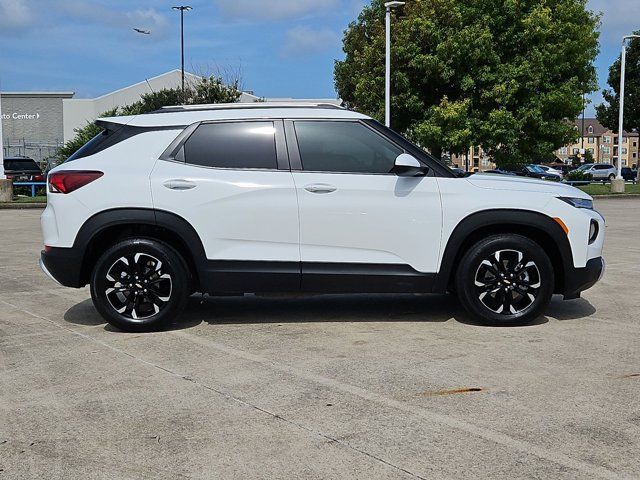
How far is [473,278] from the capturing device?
6.14 metres

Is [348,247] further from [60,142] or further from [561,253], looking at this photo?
[60,142]

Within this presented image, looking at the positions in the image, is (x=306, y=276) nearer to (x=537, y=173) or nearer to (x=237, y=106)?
(x=237, y=106)

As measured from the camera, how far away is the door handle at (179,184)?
6074mm

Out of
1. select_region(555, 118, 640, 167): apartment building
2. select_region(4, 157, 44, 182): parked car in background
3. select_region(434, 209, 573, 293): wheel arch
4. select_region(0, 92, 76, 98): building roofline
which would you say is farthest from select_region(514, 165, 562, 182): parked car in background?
select_region(555, 118, 640, 167): apartment building

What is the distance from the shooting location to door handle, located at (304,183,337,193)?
6.05 meters

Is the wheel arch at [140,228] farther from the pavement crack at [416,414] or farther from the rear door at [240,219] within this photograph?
Answer: the pavement crack at [416,414]

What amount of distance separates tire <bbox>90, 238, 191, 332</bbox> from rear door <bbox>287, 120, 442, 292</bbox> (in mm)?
1037

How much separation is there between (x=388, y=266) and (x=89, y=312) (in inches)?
115

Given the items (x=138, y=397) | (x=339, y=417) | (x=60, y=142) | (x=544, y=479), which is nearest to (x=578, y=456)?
(x=544, y=479)

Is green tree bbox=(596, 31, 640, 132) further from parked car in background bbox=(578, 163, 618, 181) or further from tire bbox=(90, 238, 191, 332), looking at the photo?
tire bbox=(90, 238, 191, 332)

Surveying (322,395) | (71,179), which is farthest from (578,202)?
(71,179)

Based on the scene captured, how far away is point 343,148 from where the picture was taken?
6230mm

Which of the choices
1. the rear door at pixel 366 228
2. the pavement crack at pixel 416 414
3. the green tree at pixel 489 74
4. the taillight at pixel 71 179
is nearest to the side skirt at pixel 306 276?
the rear door at pixel 366 228

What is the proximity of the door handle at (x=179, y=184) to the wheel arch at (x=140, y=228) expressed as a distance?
217mm
